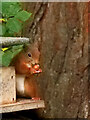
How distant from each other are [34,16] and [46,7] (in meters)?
0.08

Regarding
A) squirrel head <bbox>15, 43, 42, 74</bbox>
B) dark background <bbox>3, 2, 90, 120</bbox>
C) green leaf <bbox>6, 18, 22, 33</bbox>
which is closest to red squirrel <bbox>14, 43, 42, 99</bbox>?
squirrel head <bbox>15, 43, 42, 74</bbox>

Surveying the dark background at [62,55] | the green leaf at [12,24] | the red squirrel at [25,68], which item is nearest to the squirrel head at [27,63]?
the red squirrel at [25,68]

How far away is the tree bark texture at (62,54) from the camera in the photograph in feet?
4.17

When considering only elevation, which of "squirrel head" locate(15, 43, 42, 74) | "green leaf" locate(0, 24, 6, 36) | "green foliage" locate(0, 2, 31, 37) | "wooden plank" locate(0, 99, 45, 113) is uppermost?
"green foliage" locate(0, 2, 31, 37)

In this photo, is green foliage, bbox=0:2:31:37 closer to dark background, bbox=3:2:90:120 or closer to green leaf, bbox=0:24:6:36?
green leaf, bbox=0:24:6:36

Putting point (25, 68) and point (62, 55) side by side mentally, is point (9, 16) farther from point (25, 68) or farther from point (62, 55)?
point (62, 55)

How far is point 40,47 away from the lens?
4.50 ft

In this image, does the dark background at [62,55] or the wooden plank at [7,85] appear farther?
the dark background at [62,55]

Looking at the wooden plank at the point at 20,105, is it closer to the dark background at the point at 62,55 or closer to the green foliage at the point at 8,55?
the green foliage at the point at 8,55

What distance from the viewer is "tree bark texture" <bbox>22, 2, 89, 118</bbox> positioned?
50.0 inches

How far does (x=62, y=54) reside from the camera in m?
1.32

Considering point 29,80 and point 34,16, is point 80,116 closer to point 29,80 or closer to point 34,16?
point 29,80

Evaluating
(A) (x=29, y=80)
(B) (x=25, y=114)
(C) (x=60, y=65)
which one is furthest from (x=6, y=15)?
(B) (x=25, y=114)

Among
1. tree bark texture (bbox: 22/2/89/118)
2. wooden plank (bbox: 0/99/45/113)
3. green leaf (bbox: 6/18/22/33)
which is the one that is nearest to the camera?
wooden plank (bbox: 0/99/45/113)
